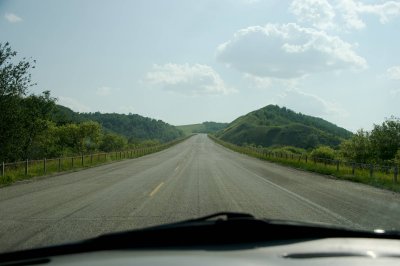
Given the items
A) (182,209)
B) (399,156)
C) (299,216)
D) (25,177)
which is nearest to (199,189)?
(182,209)

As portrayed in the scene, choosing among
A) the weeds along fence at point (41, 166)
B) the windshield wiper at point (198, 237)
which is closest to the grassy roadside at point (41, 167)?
the weeds along fence at point (41, 166)

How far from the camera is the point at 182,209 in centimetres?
1198

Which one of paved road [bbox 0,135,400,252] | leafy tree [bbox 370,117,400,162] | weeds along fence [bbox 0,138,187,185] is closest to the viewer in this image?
paved road [bbox 0,135,400,252]

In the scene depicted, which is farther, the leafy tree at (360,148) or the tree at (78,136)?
the tree at (78,136)

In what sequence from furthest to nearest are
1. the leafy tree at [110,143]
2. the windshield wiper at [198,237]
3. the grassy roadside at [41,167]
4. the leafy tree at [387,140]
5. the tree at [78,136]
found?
the leafy tree at [110,143], the tree at [78,136], the leafy tree at [387,140], the grassy roadside at [41,167], the windshield wiper at [198,237]

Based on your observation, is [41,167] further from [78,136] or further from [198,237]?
[78,136]

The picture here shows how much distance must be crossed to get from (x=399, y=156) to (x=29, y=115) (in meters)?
33.6

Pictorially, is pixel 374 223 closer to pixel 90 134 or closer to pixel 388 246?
pixel 388 246

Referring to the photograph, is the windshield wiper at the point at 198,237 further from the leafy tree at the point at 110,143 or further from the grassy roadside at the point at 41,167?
the leafy tree at the point at 110,143

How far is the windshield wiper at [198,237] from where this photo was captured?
10.9ft

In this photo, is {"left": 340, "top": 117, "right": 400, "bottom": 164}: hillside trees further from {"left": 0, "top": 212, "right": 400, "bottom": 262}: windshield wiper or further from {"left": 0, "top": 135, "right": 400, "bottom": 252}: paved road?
{"left": 0, "top": 212, "right": 400, "bottom": 262}: windshield wiper

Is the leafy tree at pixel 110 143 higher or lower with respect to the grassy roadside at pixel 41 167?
higher

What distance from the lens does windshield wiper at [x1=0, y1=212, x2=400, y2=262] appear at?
3320 millimetres

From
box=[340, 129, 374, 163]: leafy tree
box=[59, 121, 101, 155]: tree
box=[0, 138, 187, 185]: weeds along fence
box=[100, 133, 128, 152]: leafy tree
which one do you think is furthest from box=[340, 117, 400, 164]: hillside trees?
box=[100, 133, 128, 152]: leafy tree
